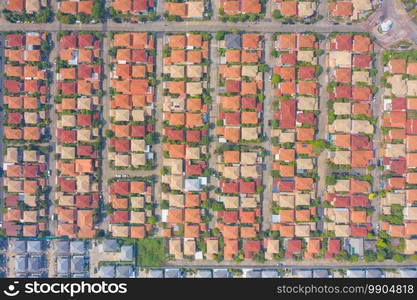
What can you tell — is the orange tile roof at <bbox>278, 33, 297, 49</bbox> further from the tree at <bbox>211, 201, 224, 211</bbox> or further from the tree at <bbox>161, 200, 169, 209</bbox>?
the tree at <bbox>161, 200, 169, 209</bbox>

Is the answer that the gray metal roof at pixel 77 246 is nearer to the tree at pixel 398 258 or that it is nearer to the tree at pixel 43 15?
the tree at pixel 43 15

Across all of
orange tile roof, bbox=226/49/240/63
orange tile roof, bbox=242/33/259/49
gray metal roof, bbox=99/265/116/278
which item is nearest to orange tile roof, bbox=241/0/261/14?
orange tile roof, bbox=242/33/259/49

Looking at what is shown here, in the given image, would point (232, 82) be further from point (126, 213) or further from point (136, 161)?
point (126, 213)

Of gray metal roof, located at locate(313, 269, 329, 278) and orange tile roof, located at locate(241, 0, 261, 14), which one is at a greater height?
orange tile roof, located at locate(241, 0, 261, 14)

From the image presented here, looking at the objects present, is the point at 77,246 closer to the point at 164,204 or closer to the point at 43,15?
the point at 164,204

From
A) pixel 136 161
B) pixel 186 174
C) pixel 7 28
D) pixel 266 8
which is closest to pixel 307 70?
pixel 266 8

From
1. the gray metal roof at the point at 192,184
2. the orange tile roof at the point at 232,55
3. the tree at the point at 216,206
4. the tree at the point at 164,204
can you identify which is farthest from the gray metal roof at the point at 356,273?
the orange tile roof at the point at 232,55

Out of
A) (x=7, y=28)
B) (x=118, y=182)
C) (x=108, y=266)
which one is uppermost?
(x=7, y=28)
